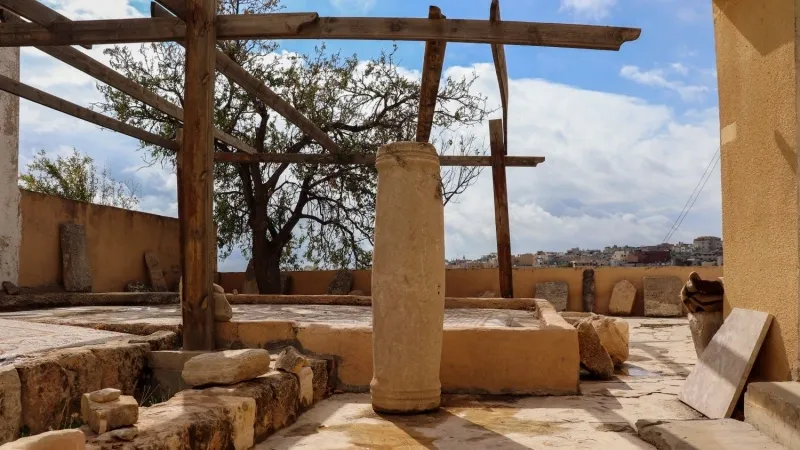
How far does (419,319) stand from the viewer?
14.8 feet

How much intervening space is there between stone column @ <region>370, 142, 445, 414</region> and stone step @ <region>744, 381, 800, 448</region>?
6.60 ft

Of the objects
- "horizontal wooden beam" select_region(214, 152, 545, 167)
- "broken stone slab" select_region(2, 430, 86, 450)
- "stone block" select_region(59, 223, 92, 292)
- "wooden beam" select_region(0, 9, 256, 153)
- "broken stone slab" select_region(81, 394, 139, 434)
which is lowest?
"broken stone slab" select_region(81, 394, 139, 434)

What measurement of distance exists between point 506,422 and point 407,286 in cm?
112

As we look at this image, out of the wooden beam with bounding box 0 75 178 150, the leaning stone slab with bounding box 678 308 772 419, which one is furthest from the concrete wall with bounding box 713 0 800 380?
the wooden beam with bounding box 0 75 178 150

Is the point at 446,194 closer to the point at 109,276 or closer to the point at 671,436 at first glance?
the point at 109,276

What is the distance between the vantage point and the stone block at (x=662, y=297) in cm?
1366

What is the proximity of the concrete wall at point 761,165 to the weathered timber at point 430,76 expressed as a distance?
2407 millimetres

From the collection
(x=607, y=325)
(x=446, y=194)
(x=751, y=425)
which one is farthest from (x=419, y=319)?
(x=446, y=194)

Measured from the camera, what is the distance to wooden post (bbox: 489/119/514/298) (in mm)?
10062

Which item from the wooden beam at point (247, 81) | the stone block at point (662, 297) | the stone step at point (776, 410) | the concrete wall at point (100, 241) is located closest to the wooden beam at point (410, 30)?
the wooden beam at point (247, 81)

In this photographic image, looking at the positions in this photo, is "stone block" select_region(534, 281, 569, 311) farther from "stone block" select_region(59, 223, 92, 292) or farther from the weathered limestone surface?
"stone block" select_region(59, 223, 92, 292)

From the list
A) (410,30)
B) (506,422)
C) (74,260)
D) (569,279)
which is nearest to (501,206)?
(410,30)

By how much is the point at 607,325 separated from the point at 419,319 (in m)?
3.24

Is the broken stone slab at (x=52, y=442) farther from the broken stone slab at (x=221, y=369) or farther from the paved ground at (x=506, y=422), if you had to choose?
the broken stone slab at (x=221, y=369)
